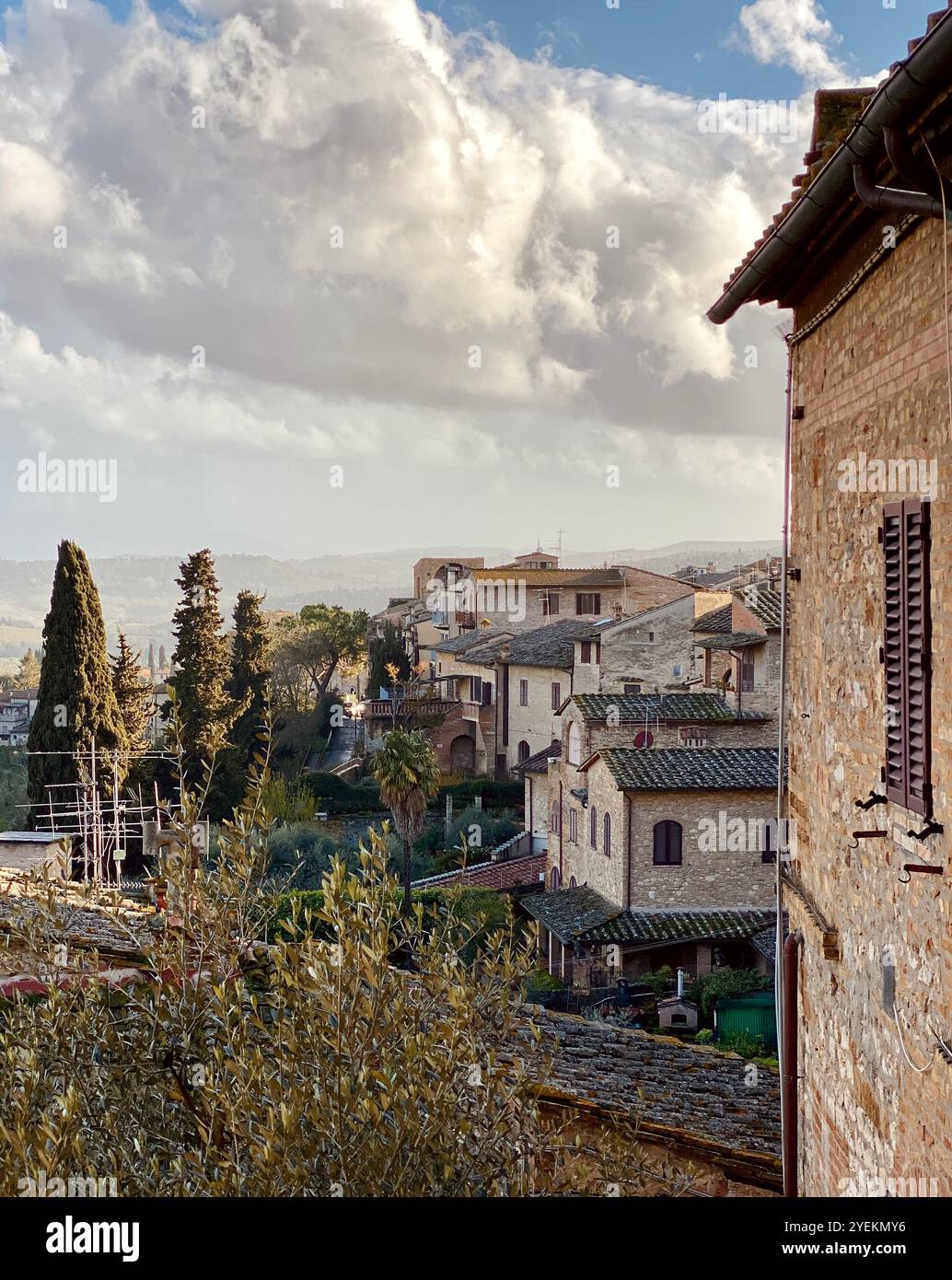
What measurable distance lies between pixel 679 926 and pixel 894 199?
68.0ft

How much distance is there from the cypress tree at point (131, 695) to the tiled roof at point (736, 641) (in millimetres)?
15534

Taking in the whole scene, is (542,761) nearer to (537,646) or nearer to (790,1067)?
(537,646)

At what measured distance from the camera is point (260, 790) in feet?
21.1

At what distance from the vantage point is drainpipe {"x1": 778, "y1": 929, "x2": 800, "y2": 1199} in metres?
8.45

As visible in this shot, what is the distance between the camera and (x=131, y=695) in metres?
35.1

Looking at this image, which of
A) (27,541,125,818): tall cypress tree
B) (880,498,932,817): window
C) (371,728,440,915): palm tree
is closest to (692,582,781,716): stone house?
(371,728,440,915): palm tree

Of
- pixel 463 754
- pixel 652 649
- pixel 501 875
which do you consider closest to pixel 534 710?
pixel 463 754

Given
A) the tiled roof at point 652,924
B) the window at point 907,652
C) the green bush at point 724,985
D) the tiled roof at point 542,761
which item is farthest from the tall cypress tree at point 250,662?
the window at point 907,652

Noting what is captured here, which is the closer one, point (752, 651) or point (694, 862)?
point (694, 862)

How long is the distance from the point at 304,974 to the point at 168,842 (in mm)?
1215

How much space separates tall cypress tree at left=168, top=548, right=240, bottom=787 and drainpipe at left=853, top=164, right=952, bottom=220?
3110cm

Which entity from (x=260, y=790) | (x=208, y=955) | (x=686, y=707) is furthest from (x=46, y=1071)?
(x=686, y=707)

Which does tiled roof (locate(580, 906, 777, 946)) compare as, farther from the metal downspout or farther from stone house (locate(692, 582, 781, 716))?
the metal downspout
